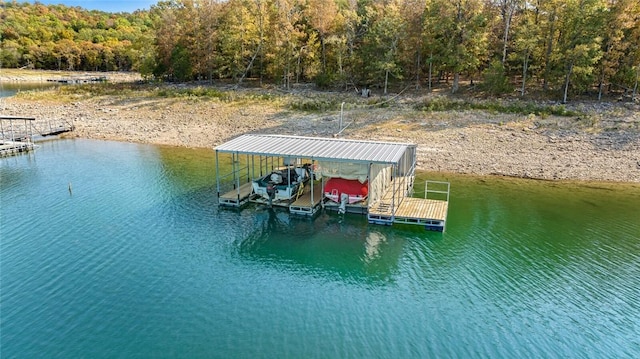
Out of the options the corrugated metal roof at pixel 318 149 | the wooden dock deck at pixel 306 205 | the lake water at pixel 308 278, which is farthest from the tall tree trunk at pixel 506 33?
the wooden dock deck at pixel 306 205

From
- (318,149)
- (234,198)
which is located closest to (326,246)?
(318,149)

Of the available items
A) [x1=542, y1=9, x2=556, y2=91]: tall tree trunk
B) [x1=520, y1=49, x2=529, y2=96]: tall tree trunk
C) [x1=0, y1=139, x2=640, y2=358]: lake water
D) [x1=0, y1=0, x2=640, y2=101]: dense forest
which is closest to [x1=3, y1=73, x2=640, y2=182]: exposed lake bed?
[x1=0, y1=0, x2=640, y2=101]: dense forest

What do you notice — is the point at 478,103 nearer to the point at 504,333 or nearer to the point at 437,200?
the point at 437,200

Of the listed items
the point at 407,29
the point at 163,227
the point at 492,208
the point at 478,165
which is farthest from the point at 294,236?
the point at 407,29

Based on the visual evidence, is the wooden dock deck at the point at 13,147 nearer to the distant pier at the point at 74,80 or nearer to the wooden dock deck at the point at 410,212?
the wooden dock deck at the point at 410,212

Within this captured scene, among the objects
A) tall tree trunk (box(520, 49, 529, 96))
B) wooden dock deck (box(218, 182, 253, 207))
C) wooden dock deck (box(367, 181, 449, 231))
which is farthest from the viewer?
tall tree trunk (box(520, 49, 529, 96))

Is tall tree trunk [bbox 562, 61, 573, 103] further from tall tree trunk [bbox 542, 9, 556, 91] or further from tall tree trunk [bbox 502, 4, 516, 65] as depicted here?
tall tree trunk [bbox 502, 4, 516, 65]

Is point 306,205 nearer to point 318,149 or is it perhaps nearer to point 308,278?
point 318,149
